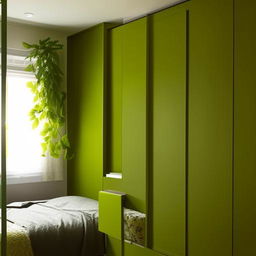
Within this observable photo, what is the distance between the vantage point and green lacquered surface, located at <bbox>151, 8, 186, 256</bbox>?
300 cm

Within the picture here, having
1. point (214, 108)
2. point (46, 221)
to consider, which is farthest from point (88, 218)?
point (214, 108)

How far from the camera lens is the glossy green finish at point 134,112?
3.35 m

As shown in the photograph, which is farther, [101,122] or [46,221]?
[101,122]

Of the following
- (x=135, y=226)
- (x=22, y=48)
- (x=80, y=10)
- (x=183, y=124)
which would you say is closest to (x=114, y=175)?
(x=135, y=226)

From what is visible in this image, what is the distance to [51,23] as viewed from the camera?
13.5 feet

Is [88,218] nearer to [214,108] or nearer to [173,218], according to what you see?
[173,218]

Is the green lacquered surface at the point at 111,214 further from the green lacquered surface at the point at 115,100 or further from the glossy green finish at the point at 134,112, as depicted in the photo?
the green lacquered surface at the point at 115,100

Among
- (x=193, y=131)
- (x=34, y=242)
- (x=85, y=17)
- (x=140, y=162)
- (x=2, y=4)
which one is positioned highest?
(x=85, y=17)

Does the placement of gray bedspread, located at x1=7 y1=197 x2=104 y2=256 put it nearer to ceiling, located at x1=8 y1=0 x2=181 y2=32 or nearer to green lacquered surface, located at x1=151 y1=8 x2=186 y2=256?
green lacquered surface, located at x1=151 y1=8 x2=186 y2=256

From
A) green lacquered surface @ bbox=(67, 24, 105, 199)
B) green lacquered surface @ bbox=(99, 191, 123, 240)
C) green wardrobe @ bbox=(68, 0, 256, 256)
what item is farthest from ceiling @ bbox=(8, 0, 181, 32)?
green lacquered surface @ bbox=(99, 191, 123, 240)

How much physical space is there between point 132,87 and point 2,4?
191 centimetres

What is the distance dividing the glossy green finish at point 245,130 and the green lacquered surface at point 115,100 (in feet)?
4.82

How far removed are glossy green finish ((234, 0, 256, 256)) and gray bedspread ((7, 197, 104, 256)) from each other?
56.4 inches

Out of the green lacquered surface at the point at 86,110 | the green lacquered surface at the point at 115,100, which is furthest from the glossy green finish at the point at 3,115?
the green lacquered surface at the point at 86,110
